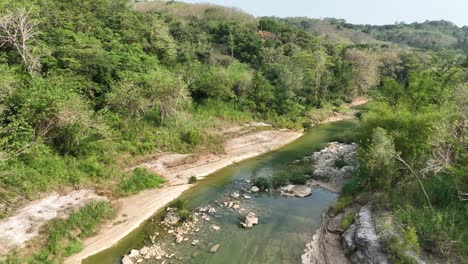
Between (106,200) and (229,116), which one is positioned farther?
(229,116)

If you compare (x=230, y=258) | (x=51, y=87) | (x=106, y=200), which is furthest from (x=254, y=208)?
(x=51, y=87)

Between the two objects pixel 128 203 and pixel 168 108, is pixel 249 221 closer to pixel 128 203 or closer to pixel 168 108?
pixel 128 203

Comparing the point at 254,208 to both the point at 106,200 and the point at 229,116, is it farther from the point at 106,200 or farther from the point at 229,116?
the point at 229,116

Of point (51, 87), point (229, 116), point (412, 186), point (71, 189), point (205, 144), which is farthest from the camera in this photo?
point (229, 116)

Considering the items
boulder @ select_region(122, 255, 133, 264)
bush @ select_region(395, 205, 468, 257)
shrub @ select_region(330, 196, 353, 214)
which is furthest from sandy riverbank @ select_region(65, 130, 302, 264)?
bush @ select_region(395, 205, 468, 257)

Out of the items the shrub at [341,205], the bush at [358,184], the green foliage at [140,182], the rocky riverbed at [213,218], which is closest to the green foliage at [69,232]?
the green foliage at [140,182]

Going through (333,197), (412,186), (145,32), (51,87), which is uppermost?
(145,32)

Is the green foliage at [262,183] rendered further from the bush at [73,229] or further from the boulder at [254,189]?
the bush at [73,229]
